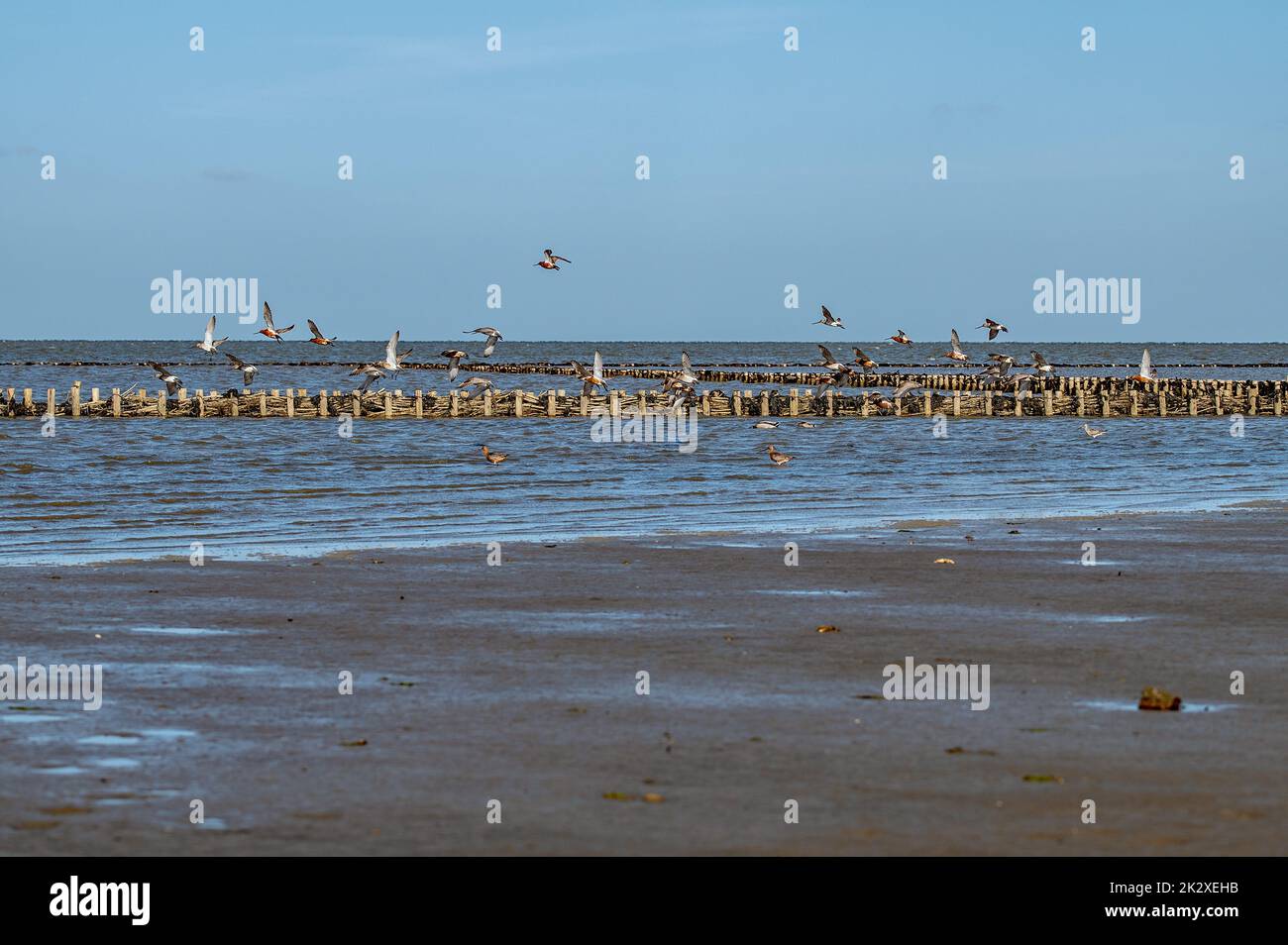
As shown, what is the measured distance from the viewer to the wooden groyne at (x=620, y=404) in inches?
2606

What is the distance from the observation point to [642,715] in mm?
9570

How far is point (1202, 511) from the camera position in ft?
83.5

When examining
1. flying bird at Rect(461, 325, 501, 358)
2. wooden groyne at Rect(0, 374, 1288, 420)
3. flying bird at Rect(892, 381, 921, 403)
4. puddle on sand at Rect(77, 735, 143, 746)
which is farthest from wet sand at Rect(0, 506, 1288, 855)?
wooden groyne at Rect(0, 374, 1288, 420)

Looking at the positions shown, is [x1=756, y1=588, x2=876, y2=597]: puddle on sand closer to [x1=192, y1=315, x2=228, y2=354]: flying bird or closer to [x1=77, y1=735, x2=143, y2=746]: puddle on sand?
[x1=77, y1=735, x2=143, y2=746]: puddle on sand

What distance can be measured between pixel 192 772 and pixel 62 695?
241cm

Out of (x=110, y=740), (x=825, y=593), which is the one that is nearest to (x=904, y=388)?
(x=825, y=593)

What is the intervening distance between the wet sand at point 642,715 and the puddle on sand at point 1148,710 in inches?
1.5

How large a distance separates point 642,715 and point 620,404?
197ft

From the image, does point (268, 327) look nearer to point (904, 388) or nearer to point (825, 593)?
point (825, 593)

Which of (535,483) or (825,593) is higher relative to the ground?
(825,593)

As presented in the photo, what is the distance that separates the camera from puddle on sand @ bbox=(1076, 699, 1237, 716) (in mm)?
9629

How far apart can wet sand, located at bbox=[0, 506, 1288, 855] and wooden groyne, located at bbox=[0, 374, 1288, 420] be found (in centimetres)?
4945
